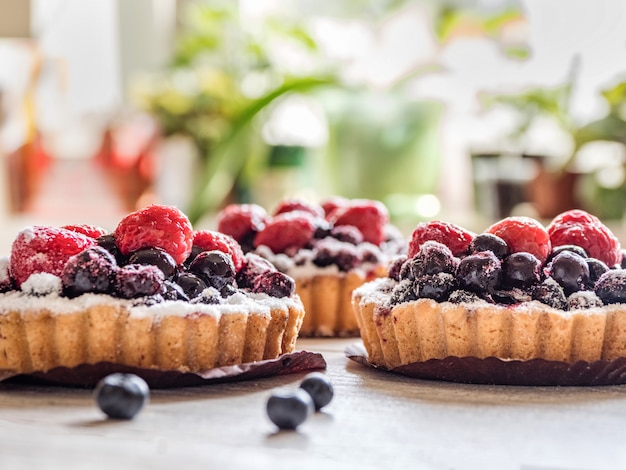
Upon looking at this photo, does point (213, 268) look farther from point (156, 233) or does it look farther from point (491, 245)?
point (491, 245)

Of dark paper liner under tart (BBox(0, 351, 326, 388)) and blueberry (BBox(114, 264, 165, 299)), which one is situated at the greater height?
blueberry (BBox(114, 264, 165, 299))

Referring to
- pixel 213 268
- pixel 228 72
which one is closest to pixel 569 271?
pixel 213 268

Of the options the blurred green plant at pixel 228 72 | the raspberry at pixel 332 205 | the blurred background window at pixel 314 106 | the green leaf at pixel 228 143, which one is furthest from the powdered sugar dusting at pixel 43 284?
the blurred green plant at pixel 228 72

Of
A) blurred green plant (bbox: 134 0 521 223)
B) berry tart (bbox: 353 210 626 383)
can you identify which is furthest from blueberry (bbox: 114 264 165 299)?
blurred green plant (bbox: 134 0 521 223)

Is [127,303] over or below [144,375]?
over

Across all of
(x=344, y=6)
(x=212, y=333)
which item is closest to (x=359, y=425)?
(x=212, y=333)

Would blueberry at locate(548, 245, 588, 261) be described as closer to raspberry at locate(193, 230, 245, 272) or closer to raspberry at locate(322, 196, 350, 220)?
raspberry at locate(193, 230, 245, 272)

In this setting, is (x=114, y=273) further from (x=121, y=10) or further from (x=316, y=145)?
(x=121, y=10)

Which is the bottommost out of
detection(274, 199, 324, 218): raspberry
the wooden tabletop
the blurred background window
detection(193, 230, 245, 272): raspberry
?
the wooden tabletop
